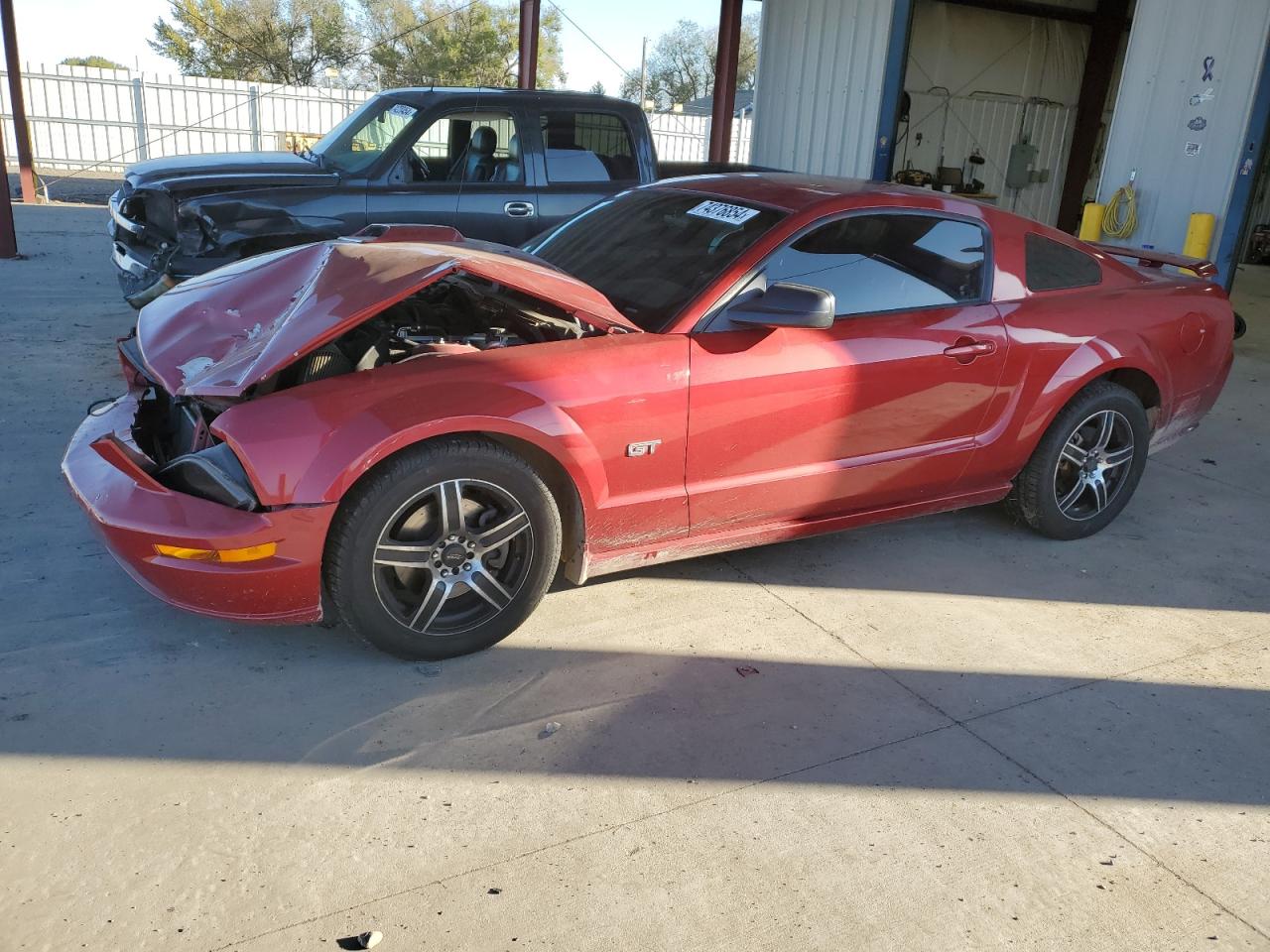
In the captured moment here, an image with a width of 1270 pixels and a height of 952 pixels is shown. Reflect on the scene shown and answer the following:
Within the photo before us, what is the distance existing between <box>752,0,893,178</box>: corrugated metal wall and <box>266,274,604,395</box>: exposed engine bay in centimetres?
786

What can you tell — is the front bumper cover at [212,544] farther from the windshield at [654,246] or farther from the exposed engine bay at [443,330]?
the windshield at [654,246]

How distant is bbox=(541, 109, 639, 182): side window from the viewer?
7449mm

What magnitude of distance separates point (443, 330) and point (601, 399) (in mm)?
897

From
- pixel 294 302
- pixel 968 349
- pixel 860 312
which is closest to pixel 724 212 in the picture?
pixel 860 312

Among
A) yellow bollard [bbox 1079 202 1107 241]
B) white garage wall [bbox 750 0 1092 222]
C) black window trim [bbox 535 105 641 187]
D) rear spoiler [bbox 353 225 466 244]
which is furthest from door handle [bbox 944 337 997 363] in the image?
white garage wall [bbox 750 0 1092 222]

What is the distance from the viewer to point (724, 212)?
4113 millimetres

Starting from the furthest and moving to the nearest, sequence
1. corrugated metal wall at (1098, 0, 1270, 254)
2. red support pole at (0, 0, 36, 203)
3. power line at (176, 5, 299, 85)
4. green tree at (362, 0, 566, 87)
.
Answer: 1. green tree at (362, 0, 566, 87)
2. power line at (176, 5, 299, 85)
3. red support pole at (0, 0, 36, 203)
4. corrugated metal wall at (1098, 0, 1270, 254)

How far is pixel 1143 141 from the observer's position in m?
9.34

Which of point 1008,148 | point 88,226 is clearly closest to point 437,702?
point 88,226

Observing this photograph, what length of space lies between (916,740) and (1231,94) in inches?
306

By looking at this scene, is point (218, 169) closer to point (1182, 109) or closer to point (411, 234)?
point (411, 234)

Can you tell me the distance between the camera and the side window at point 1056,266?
444 cm

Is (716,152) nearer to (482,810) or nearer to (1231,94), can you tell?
(1231,94)

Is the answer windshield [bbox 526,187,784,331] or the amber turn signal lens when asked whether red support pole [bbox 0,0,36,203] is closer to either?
windshield [bbox 526,187,784,331]
